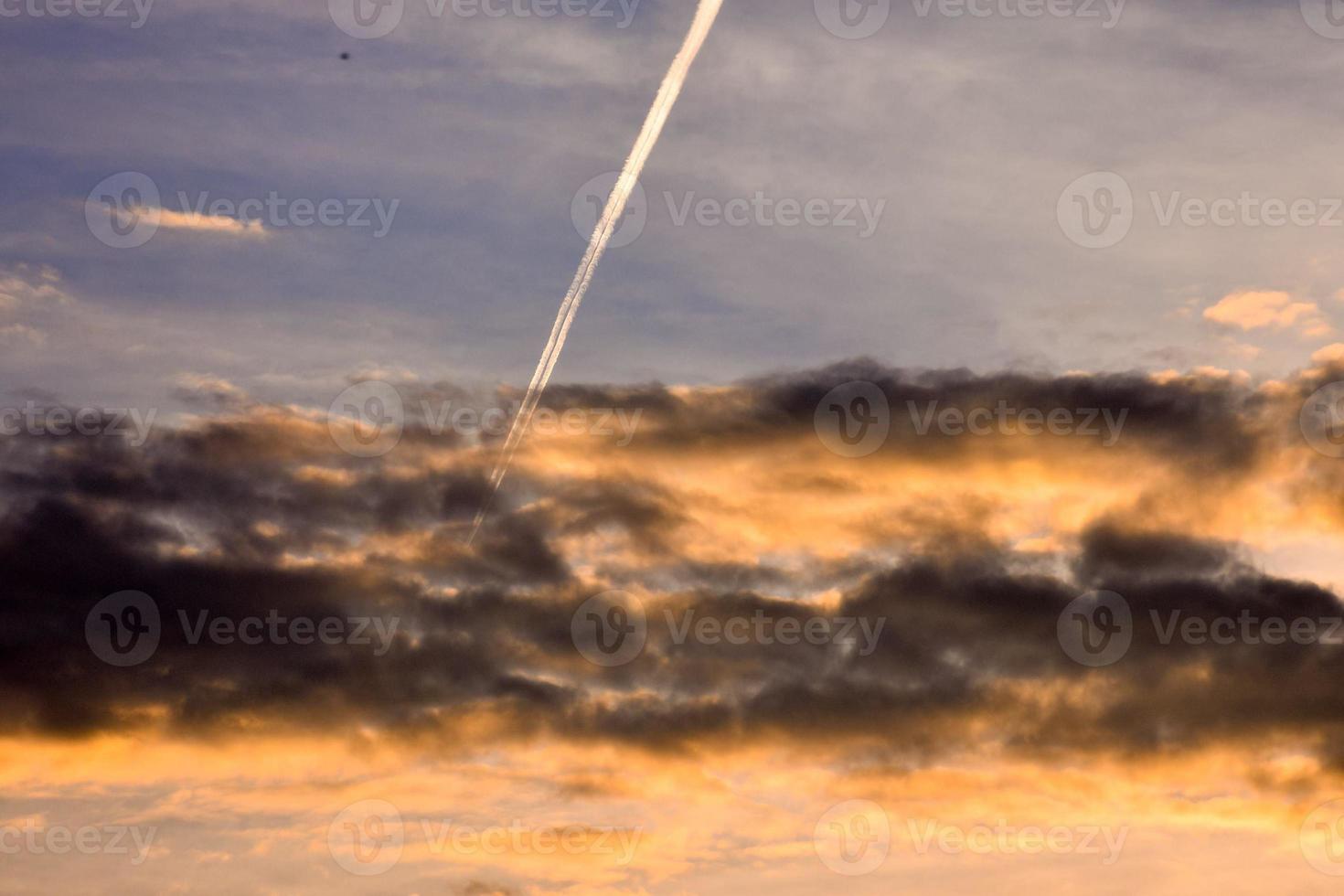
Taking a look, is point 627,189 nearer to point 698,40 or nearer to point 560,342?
point 698,40

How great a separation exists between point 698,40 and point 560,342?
50.4m

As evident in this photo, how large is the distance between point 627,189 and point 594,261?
17850 mm

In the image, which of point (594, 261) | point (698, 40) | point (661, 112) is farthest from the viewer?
point (594, 261)

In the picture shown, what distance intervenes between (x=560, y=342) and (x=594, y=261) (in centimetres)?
1567

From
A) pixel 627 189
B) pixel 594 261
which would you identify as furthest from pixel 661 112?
pixel 594 261

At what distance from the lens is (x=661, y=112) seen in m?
139

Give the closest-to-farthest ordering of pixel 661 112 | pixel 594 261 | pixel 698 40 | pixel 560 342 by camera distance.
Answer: pixel 698 40
pixel 661 112
pixel 594 261
pixel 560 342

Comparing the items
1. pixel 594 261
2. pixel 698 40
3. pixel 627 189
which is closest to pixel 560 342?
pixel 594 261

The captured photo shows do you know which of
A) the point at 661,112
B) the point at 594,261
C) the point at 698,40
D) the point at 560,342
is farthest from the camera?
the point at 560,342

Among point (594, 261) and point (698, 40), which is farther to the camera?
point (594, 261)

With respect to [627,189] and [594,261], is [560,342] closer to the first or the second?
[594,261]

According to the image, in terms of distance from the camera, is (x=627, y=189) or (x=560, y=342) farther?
(x=560, y=342)

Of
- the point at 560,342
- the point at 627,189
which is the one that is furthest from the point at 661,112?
the point at 560,342

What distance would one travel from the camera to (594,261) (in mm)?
159000
